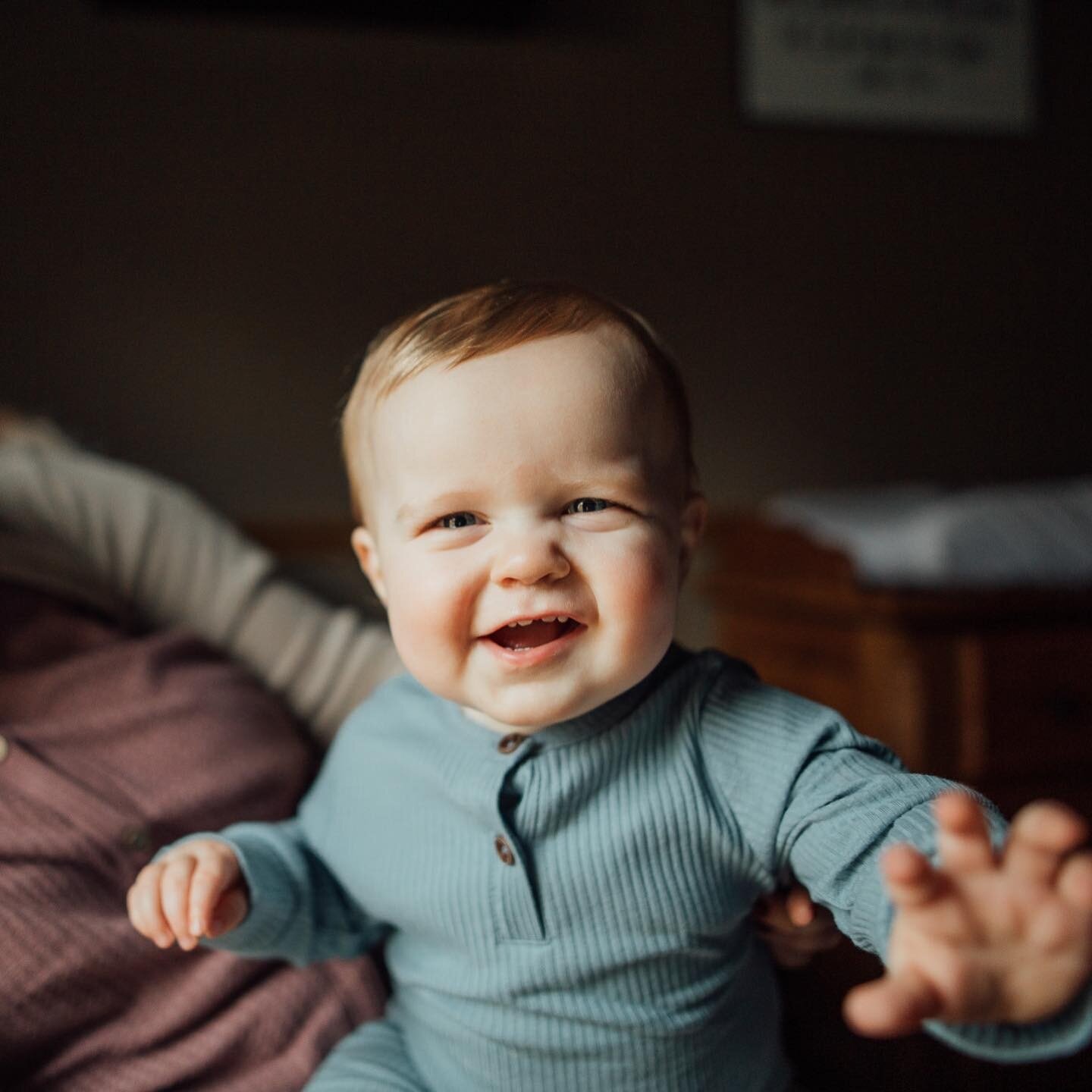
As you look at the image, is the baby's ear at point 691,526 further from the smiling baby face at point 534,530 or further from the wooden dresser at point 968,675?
the wooden dresser at point 968,675

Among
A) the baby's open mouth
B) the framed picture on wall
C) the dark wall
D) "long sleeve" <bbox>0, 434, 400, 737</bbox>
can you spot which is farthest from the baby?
the framed picture on wall

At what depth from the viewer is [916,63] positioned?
6.48 ft

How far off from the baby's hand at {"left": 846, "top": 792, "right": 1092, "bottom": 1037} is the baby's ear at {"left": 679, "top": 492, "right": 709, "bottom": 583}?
275mm

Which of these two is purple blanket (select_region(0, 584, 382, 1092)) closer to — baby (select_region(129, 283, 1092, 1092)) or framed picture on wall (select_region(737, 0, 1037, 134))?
baby (select_region(129, 283, 1092, 1092))

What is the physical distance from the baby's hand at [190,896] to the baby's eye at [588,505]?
11.8 inches

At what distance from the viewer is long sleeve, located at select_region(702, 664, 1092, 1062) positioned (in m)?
0.37

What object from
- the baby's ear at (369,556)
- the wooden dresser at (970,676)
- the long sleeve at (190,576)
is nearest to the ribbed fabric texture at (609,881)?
the baby's ear at (369,556)

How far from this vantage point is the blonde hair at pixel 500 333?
1.79 ft

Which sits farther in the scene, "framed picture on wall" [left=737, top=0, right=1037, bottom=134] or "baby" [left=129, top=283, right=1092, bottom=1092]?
"framed picture on wall" [left=737, top=0, right=1037, bottom=134]

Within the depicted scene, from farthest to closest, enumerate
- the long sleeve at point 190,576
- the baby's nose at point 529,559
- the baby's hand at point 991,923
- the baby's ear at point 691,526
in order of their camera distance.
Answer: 1. the long sleeve at point 190,576
2. the baby's ear at point 691,526
3. the baby's nose at point 529,559
4. the baby's hand at point 991,923

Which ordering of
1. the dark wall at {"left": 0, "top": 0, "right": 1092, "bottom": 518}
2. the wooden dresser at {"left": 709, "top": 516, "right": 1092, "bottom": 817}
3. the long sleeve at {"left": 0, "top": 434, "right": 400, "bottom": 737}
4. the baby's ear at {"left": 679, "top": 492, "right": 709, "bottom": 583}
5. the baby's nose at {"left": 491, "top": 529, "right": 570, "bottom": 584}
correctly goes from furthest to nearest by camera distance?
the dark wall at {"left": 0, "top": 0, "right": 1092, "bottom": 518}
the wooden dresser at {"left": 709, "top": 516, "right": 1092, "bottom": 817}
the long sleeve at {"left": 0, "top": 434, "right": 400, "bottom": 737}
the baby's ear at {"left": 679, "top": 492, "right": 709, "bottom": 583}
the baby's nose at {"left": 491, "top": 529, "right": 570, "bottom": 584}

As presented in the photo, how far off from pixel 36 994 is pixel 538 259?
146 cm

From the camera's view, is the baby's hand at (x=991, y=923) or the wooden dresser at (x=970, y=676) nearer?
the baby's hand at (x=991, y=923)

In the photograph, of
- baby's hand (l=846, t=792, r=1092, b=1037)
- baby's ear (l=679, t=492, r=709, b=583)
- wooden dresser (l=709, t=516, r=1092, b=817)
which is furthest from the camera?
wooden dresser (l=709, t=516, r=1092, b=817)
